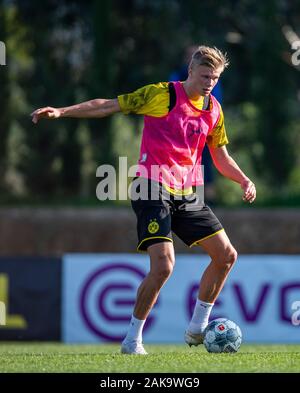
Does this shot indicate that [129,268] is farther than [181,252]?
No

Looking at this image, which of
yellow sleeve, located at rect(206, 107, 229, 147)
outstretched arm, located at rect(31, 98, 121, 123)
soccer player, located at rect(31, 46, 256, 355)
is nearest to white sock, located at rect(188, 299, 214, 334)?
soccer player, located at rect(31, 46, 256, 355)

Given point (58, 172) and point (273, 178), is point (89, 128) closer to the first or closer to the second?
point (58, 172)

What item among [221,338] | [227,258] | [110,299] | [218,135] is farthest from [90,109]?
[110,299]

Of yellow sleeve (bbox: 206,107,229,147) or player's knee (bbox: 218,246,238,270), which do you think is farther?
yellow sleeve (bbox: 206,107,229,147)

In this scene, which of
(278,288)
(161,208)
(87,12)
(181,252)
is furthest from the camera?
(87,12)

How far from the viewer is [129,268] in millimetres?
13523

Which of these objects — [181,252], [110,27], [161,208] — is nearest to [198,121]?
[161,208]

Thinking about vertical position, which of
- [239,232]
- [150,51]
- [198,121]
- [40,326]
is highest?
[150,51]

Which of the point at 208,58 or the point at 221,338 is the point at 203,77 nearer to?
the point at 208,58

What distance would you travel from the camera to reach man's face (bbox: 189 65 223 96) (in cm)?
816

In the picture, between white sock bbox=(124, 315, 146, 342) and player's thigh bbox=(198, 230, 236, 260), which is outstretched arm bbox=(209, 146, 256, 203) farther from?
white sock bbox=(124, 315, 146, 342)

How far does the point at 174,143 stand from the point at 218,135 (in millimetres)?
574

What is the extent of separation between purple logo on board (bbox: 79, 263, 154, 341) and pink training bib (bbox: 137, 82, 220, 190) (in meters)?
5.28

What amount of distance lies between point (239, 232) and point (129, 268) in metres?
4.16
